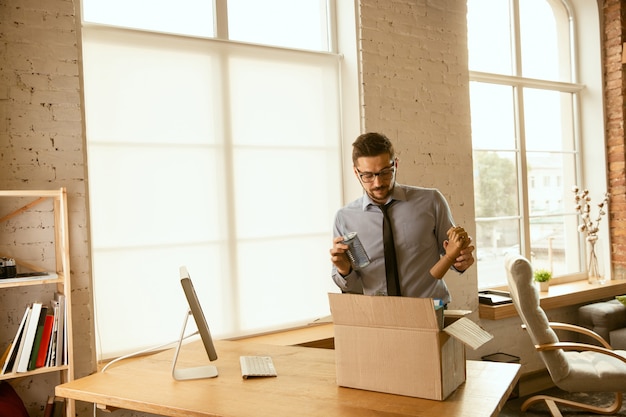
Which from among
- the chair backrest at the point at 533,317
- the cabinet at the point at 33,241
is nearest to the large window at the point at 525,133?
the chair backrest at the point at 533,317

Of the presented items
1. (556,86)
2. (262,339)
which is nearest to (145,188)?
(262,339)

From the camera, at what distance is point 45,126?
10.5ft

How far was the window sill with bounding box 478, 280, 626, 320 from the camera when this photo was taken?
481cm

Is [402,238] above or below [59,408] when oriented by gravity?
above

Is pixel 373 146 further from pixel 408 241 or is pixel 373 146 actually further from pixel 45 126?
pixel 45 126

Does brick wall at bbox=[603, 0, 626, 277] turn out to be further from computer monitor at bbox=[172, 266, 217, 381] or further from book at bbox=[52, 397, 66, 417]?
book at bbox=[52, 397, 66, 417]

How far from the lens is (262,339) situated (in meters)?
3.98

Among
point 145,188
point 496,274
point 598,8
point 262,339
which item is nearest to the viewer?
point 145,188

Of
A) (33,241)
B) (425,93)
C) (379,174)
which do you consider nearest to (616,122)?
(425,93)

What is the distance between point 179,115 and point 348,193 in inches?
53.6

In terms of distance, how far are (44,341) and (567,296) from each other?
419 centimetres

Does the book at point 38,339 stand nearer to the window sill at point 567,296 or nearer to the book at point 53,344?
the book at point 53,344

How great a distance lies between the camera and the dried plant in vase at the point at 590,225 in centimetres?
557

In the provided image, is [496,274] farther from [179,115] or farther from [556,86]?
[179,115]
